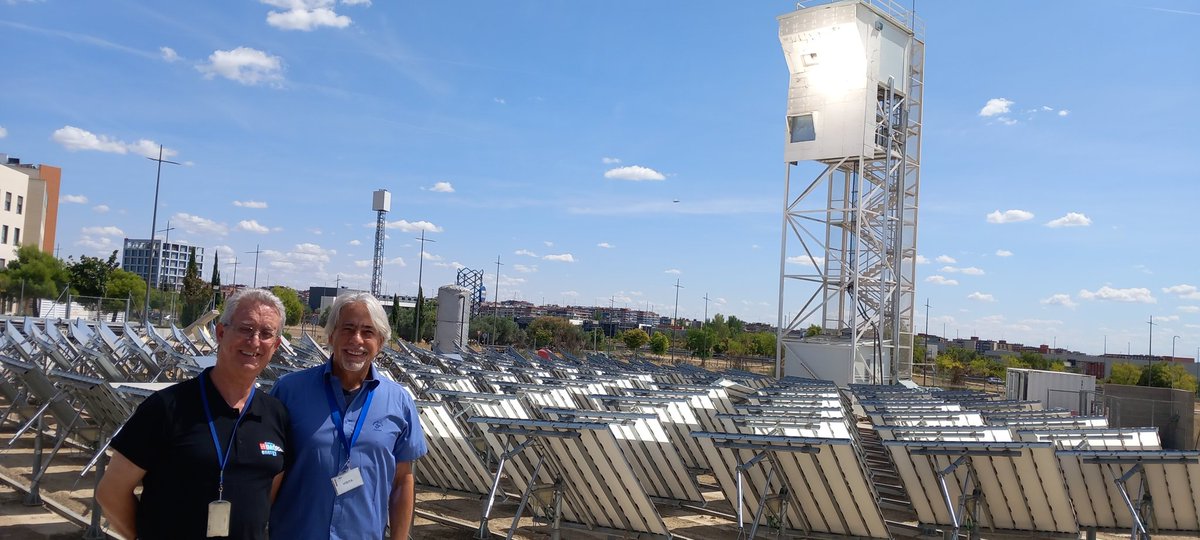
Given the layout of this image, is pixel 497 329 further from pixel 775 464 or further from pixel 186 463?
pixel 186 463

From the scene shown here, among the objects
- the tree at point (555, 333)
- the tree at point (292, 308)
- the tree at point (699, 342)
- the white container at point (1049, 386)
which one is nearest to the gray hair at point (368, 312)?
the white container at point (1049, 386)

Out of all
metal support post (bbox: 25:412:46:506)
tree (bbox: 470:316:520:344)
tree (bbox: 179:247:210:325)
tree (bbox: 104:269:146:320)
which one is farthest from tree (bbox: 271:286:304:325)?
metal support post (bbox: 25:412:46:506)

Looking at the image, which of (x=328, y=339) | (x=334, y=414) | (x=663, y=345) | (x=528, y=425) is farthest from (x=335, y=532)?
(x=663, y=345)

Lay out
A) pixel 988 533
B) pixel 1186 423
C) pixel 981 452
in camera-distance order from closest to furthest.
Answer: pixel 981 452 → pixel 988 533 → pixel 1186 423

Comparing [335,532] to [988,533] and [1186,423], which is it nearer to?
[988,533]

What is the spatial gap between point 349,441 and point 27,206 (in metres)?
64.6

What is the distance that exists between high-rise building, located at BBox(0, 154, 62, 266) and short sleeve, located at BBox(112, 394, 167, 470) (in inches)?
2130

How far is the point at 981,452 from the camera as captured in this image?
7.12 m

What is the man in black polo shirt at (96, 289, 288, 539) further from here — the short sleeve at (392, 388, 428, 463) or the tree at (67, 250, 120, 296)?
the tree at (67, 250, 120, 296)

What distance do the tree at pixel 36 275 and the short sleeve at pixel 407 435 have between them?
133 feet

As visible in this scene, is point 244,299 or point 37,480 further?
point 37,480

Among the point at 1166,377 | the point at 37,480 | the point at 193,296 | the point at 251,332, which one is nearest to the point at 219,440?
the point at 251,332

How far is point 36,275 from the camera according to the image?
41781 mm

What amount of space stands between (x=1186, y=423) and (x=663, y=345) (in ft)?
125
